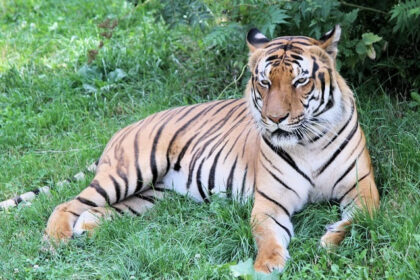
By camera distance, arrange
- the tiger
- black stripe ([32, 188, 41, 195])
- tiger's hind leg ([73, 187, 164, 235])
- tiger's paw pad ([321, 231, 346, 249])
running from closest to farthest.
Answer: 1. tiger's paw pad ([321, 231, 346, 249])
2. the tiger
3. tiger's hind leg ([73, 187, 164, 235])
4. black stripe ([32, 188, 41, 195])

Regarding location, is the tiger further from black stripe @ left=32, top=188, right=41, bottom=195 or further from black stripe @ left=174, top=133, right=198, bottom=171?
black stripe @ left=32, top=188, right=41, bottom=195

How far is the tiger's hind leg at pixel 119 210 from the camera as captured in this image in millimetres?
4781

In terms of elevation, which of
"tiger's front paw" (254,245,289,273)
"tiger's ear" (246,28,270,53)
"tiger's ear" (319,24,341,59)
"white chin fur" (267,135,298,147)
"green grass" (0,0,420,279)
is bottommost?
"green grass" (0,0,420,279)

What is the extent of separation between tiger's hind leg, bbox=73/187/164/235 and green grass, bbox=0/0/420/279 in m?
0.16

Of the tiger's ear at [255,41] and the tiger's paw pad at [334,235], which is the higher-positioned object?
the tiger's ear at [255,41]

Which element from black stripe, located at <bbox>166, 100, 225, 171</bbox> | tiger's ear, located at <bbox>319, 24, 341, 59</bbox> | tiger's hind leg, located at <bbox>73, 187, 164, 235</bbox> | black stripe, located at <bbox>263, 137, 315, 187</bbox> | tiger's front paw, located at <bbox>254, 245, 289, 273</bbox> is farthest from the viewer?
black stripe, located at <bbox>166, 100, 225, 171</bbox>

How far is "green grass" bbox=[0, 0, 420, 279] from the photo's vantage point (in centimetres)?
405

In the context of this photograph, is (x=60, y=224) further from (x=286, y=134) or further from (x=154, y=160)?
(x=286, y=134)

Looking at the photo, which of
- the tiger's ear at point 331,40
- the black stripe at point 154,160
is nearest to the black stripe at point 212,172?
the black stripe at point 154,160

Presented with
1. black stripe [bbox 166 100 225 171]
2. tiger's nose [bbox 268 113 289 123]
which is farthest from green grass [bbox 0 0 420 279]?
tiger's nose [bbox 268 113 289 123]

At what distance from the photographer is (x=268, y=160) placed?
4488 millimetres

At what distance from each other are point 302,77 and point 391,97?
207 cm

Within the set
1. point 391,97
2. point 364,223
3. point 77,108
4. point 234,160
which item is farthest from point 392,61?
point 77,108

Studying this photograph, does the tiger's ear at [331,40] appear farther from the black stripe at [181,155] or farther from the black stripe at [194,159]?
the black stripe at [181,155]
